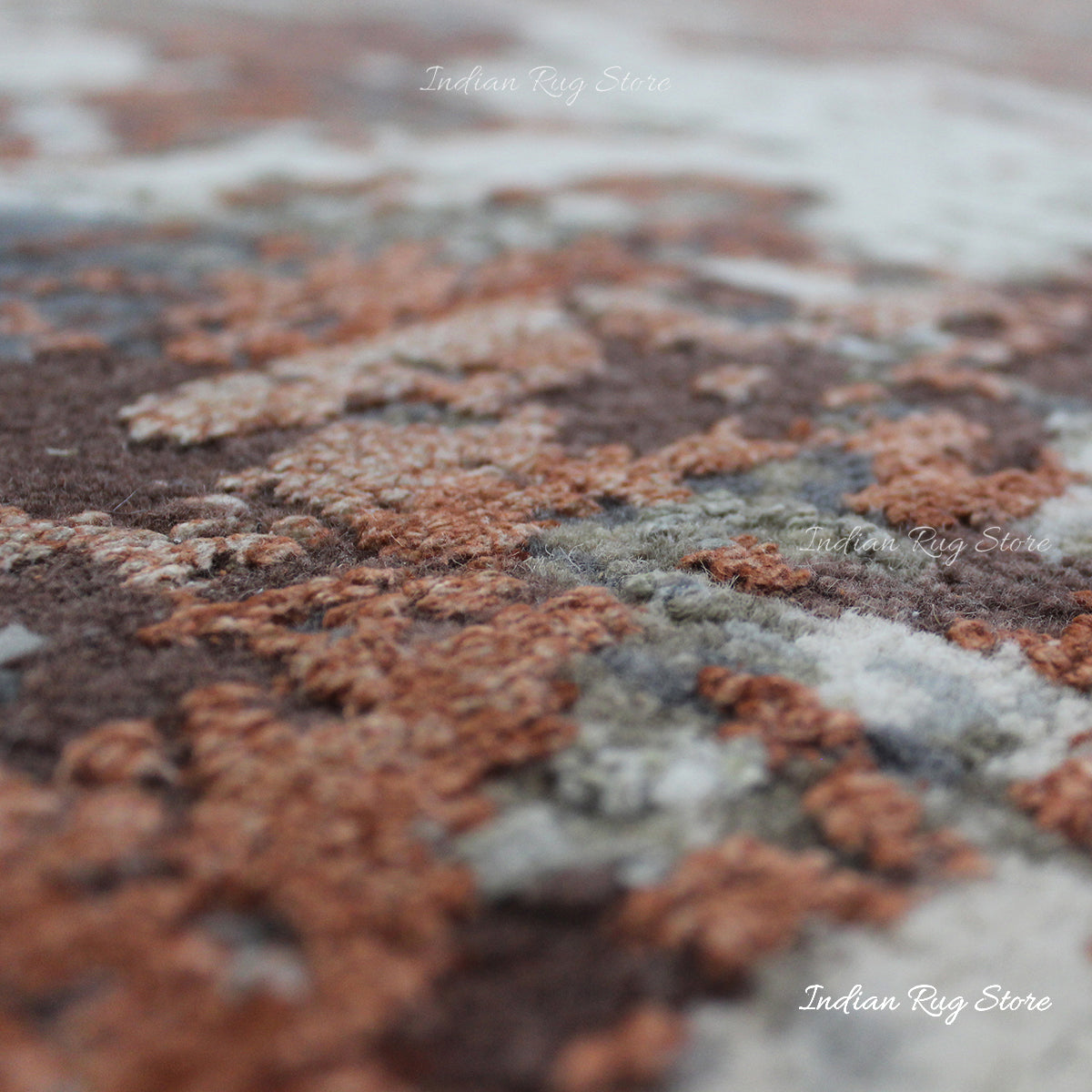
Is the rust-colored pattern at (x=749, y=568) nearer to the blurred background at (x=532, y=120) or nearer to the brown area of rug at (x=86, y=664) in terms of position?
the brown area of rug at (x=86, y=664)

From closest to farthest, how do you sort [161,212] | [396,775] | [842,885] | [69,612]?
[842,885] < [396,775] < [69,612] < [161,212]

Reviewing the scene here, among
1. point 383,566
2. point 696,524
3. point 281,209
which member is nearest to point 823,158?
point 281,209

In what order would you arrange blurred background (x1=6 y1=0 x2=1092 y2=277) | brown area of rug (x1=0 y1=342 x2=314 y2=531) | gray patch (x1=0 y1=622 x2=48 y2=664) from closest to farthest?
gray patch (x1=0 y1=622 x2=48 y2=664), brown area of rug (x1=0 y1=342 x2=314 y2=531), blurred background (x1=6 y1=0 x2=1092 y2=277)

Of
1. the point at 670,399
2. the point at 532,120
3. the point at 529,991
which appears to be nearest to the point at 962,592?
the point at 670,399

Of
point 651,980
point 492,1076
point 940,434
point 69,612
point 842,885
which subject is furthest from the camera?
point 940,434

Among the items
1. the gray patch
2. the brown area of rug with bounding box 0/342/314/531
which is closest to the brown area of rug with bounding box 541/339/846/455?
the brown area of rug with bounding box 0/342/314/531

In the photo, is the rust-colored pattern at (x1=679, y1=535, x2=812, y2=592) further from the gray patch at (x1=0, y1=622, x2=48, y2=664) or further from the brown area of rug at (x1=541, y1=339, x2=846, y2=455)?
the gray patch at (x1=0, y1=622, x2=48, y2=664)

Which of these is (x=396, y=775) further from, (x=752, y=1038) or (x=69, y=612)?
(x=69, y=612)

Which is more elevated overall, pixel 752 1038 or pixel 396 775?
pixel 396 775
